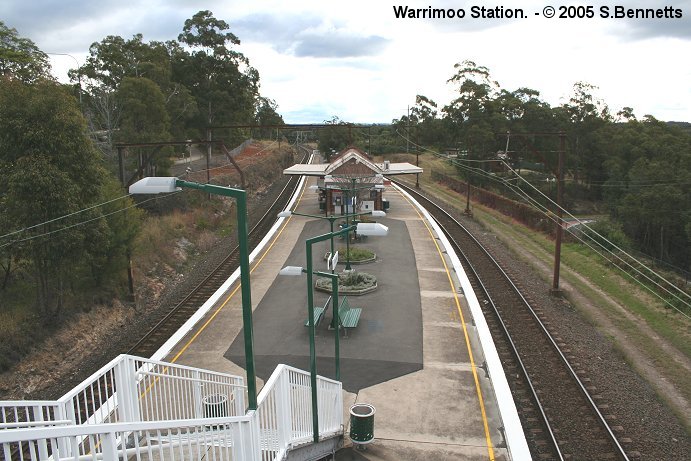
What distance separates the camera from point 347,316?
16.8 meters

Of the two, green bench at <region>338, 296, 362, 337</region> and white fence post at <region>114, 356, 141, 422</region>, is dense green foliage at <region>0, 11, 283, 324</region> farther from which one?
white fence post at <region>114, 356, 141, 422</region>

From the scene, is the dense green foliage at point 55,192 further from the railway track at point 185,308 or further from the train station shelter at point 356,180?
the train station shelter at point 356,180

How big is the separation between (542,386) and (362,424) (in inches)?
230

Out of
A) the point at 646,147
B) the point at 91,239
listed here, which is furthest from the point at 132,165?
the point at 646,147

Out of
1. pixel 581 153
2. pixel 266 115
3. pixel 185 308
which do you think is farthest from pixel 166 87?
pixel 266 115

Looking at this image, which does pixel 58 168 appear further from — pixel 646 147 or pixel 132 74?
pixel 646 147

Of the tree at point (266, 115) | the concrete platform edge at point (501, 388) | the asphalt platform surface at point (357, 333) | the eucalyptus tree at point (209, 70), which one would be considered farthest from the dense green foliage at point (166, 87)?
the tree at point (266, 115)

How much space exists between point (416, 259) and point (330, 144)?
183ft

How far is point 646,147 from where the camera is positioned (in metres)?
52.8

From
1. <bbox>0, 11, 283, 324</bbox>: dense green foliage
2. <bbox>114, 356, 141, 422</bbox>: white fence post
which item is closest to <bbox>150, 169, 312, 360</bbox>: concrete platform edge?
<bbox>0, 11, 283, 324</bbox>: dense green foliage

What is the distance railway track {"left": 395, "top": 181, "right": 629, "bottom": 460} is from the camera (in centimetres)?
1108

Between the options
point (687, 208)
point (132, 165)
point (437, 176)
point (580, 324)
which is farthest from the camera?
point (437, 176)

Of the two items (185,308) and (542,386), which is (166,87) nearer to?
(185,308)

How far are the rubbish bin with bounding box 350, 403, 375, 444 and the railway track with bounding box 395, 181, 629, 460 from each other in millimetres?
3378
